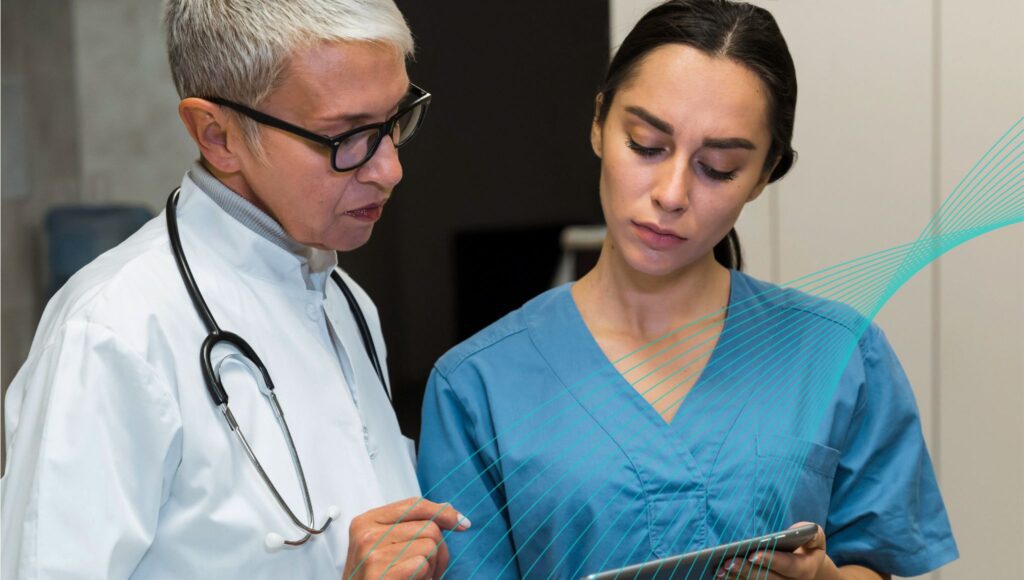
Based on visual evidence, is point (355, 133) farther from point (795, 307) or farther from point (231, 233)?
point (795, 307)

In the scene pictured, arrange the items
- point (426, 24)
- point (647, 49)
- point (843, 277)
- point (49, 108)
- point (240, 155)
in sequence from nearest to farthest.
Result: 1. point (240, 155)
2. point (647, 49)
3. point (843, 277)
4. point (49, 108)
5. point (426, 24)

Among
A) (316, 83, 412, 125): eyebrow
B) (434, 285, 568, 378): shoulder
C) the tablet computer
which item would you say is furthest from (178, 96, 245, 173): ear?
the tablet computer

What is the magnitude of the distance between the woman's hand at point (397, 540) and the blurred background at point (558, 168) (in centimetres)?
85

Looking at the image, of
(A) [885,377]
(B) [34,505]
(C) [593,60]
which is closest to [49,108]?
(B) [34,505]

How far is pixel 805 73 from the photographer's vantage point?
67.6 inches

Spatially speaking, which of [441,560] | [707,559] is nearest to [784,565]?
[707,559]

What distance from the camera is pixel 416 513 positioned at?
115 centimetres

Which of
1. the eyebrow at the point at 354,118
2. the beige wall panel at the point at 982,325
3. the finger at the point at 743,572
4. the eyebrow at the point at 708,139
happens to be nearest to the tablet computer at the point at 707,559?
the finger at the point at 743,572

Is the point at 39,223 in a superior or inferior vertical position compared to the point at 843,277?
inferior

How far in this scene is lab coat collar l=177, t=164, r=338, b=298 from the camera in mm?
1238

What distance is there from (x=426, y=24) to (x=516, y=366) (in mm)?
4379

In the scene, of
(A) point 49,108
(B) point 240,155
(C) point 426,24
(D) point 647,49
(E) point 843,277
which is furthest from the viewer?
(C) point 426,24

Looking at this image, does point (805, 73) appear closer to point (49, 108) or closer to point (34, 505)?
point (34, 505)

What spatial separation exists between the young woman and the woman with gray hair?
140 mm
